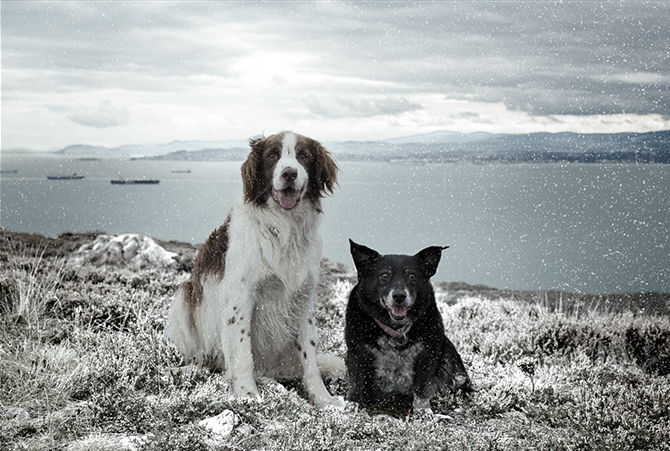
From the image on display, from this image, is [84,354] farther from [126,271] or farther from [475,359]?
[126,271]

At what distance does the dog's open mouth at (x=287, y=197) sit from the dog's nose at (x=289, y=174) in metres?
0.13

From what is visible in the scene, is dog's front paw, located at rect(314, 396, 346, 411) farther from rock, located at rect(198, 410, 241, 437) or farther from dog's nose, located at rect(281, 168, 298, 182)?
dog's nose, located at rect(281, 168, 298, 182)

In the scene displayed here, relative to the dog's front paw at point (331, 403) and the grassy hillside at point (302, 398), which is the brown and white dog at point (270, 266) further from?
the grassy hillside at point (302, 398)

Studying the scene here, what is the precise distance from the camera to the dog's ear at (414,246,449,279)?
13.9ft

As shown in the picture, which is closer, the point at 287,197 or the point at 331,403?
the point at 287,197

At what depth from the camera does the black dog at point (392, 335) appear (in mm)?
4180

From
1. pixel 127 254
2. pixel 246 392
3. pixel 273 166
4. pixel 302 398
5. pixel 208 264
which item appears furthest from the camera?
pixel 127 254

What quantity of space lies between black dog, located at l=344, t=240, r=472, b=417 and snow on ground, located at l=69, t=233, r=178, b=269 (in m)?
6.42

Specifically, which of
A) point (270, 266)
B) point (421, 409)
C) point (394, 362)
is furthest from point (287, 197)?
point (421, 409)

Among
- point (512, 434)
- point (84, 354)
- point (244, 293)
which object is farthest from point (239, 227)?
point (512, 434)

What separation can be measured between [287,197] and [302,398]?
5.27 ft

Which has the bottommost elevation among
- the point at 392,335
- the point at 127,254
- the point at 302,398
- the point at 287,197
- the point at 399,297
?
the point at 302,398

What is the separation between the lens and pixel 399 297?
397cm

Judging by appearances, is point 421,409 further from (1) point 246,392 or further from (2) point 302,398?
(1) point 246,392
